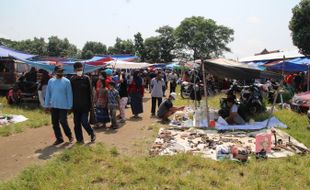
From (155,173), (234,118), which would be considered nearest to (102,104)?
(234,118)

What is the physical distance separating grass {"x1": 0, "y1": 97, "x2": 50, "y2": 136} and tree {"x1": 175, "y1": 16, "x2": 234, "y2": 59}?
190 ft

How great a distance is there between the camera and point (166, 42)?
248 feet

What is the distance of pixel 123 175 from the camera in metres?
5.33

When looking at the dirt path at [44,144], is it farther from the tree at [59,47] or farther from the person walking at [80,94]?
the tree at [59,47]

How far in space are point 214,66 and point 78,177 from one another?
5.82 metres

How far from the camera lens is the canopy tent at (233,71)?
963cm

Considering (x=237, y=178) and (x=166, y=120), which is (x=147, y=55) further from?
(x=237, y=178)

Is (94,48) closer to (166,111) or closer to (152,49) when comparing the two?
(152,49)

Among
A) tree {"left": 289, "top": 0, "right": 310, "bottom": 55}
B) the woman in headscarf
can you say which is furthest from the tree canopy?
the woman in headscarf

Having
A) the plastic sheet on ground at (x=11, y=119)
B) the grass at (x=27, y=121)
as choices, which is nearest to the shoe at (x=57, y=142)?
the grass at (x=27, y=121)

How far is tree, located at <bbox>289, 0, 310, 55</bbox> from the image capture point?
83.1 feet

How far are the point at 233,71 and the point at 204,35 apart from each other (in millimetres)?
59969

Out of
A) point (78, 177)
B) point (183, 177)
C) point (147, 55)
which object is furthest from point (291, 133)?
point (147, 55)

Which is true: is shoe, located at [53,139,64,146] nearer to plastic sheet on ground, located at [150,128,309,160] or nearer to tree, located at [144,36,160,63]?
plastic sheet on ground, located at [150,128,309,160]
